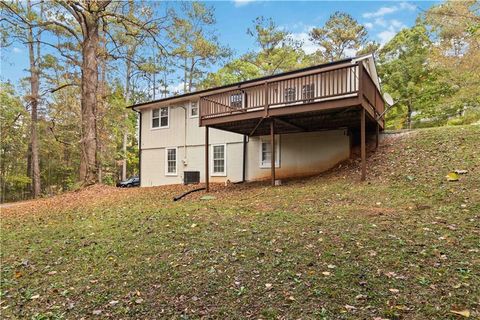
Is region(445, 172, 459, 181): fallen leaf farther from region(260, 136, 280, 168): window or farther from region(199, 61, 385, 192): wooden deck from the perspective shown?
region(260, 136, 280, 168): window

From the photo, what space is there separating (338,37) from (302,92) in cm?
1639

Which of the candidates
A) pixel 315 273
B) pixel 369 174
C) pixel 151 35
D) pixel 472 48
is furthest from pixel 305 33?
pixel 315 273

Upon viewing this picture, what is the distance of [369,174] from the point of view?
902 centimetres

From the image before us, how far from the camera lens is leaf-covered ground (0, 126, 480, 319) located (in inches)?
119

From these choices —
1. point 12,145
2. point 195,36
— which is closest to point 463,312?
point 195,36

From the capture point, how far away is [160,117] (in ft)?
54.3

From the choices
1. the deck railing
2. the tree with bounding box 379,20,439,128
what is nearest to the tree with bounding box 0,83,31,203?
the deck railing

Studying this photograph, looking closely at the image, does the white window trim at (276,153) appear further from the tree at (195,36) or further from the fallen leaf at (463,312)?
the fallen leaf at (463,312)

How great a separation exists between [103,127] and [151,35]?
7.81m

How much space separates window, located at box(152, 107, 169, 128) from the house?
56 mm

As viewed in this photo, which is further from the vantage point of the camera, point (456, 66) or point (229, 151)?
point (456, 66)

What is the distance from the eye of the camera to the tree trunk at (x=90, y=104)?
1354cm

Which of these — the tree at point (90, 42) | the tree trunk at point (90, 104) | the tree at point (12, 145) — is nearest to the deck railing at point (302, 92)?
the tree at point (90, 42)

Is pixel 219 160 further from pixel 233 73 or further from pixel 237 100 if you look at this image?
pixel 233 73
